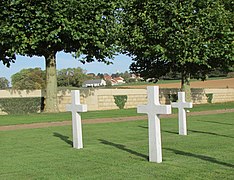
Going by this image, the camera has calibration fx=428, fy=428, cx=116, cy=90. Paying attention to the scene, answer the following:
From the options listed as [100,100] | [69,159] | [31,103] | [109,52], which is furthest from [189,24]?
[69,159]

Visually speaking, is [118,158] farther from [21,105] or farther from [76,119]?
[21,105]

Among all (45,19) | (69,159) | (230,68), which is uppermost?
(45,19)

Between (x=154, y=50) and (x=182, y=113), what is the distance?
17.1 m

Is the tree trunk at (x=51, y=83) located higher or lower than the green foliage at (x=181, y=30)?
lower

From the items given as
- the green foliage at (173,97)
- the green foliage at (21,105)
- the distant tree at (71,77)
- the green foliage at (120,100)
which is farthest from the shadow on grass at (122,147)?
the distant tree at (71,77)

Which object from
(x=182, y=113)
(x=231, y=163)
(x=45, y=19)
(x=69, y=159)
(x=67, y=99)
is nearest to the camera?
(x=231, y=163)

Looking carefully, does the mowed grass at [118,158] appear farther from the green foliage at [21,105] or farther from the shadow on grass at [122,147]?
the green foliage at [21,105]

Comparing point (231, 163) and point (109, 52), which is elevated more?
point (109, 52)

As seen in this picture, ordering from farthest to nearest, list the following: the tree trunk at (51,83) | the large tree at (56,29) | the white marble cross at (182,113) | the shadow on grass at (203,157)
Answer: the tree trunk at (51,83) → the large tree at (56,29) → the white marble cross at (182,113) → the shadow on grass at (203,157)

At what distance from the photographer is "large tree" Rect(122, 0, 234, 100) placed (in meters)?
29.9

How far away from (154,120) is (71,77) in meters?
82.9

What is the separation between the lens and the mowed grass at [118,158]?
7.48m

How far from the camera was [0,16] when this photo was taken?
82.0 ft

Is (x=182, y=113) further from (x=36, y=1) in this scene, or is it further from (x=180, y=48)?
(x=180, y=48)
